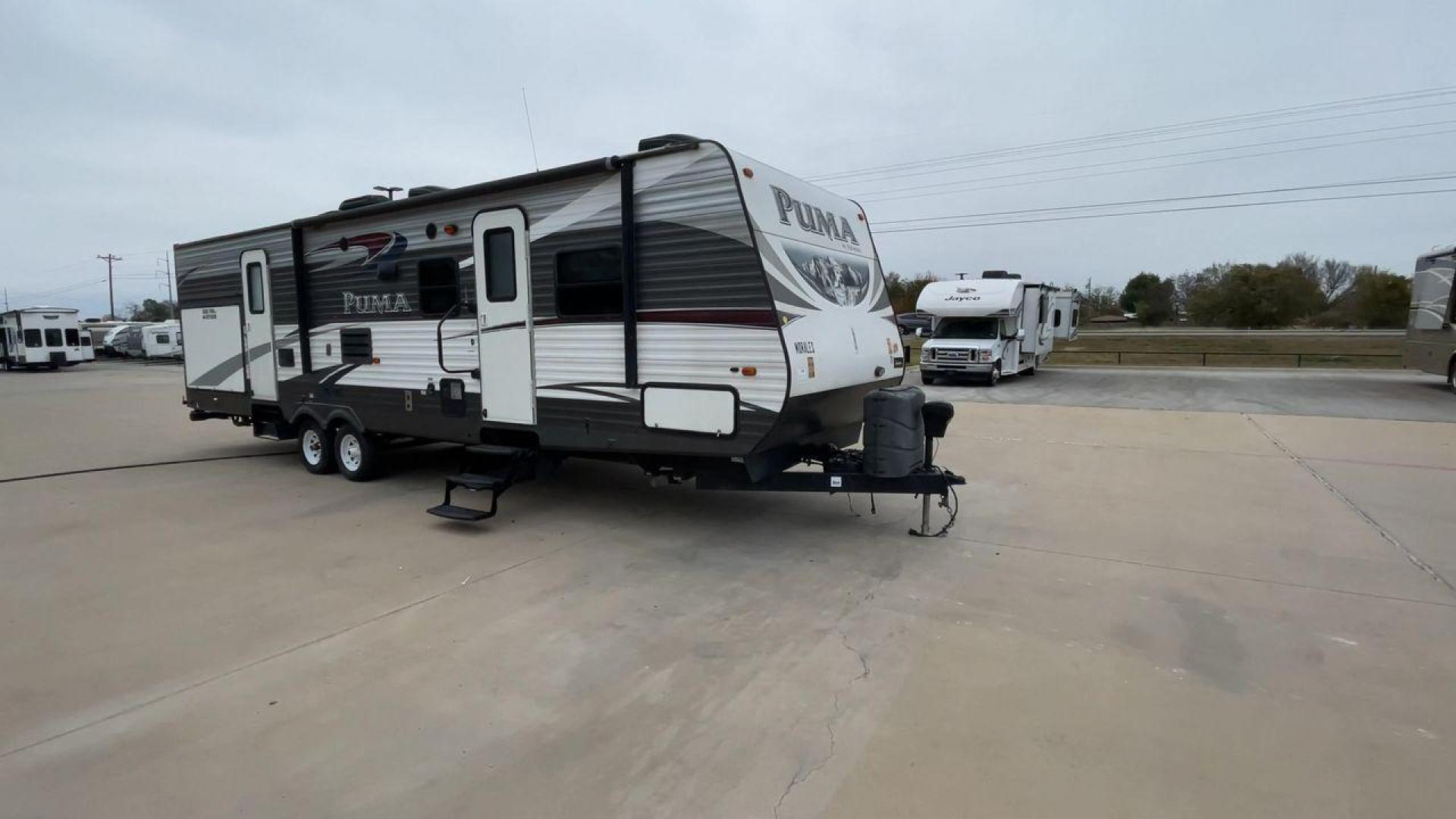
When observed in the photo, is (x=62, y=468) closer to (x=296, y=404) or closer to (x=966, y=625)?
(x=296, y=404)

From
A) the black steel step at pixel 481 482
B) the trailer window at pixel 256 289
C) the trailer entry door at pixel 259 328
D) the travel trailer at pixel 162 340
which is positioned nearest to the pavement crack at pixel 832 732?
the black steel step at pixel 481 482

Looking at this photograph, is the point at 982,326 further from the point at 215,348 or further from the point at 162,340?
the point at 162,340

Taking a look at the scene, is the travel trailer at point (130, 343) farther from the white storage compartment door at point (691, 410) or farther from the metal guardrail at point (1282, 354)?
the metal guardrail at point (1282, 354)

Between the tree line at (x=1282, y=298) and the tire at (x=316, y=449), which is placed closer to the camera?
the tire at (x=316, y=449)

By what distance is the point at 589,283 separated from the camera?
620cm

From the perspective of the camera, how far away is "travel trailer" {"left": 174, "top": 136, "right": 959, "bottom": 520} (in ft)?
18.1

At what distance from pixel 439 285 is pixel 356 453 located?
2.66 metres

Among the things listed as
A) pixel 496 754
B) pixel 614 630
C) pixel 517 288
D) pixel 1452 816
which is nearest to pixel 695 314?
pixel 517 288

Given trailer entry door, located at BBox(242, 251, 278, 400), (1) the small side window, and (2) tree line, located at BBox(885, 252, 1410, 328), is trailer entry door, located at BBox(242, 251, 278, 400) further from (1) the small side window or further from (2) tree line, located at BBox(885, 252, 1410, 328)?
(2) tree line, located at BBox(885, 252, 1410, 328)

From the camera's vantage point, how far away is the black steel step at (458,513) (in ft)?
21.4

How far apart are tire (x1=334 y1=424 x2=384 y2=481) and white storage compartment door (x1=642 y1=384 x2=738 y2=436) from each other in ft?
13.7

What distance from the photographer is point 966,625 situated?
4441 mm

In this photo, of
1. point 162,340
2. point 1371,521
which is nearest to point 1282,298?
point 1371,521

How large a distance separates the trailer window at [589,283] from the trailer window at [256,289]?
16.5 feet
